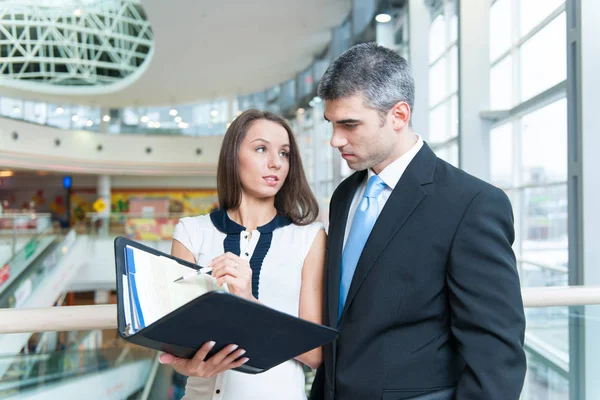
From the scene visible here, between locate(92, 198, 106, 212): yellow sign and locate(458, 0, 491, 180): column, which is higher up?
locate(458, 0, 491, 180): column

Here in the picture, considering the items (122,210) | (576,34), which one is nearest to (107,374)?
(576,34)

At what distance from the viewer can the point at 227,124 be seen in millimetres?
19000

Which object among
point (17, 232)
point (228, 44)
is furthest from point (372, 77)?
point (228, 44)

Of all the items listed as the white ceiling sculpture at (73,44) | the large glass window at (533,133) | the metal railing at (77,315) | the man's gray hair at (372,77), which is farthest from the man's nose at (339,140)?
the white ceiling sculpture at (73,44)

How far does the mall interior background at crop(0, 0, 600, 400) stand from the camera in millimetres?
2641

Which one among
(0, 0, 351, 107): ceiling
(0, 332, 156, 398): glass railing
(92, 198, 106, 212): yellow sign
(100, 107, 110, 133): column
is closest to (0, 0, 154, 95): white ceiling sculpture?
(0, 0, 351, 107): ceiling

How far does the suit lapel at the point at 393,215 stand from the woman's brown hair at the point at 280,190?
478 millimetres

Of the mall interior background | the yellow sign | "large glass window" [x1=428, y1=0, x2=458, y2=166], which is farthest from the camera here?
the yellow sign

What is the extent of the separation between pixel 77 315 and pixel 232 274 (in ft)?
2.86

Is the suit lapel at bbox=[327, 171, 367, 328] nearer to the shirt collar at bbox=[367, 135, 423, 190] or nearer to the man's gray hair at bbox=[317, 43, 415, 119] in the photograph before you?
the shirt collar at bbox=[367, 135, 423, 190]

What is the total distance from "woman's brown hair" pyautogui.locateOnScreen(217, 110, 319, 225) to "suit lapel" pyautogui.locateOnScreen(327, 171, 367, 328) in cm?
24

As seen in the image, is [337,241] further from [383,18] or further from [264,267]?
[383,18]

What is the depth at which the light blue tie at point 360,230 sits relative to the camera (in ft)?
5.22

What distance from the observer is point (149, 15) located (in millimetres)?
15133
